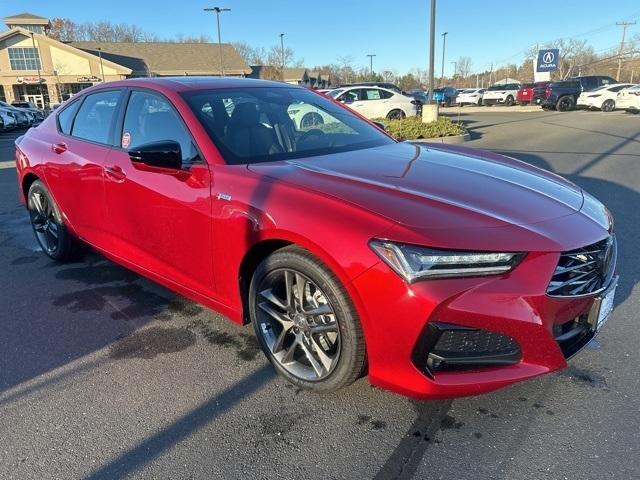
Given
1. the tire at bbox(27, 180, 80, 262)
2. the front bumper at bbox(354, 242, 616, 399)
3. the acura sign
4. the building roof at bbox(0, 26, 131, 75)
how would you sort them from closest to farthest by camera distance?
the front bumper at bbox(354, 242, 616, 399) < the tire at bbox(27, 180, 80, 262) < the acura sign < the building roof at bbox(0, 26, 131, 75)

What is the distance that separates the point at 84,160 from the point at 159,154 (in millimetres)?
1321

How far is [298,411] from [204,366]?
730mm

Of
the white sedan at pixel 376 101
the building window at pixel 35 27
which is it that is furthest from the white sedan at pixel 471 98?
the building window at pixel 35 27

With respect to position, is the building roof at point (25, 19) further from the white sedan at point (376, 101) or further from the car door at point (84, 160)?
the car door at point (84, 160)

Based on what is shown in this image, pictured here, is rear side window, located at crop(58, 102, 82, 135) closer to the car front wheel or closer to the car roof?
the car roof

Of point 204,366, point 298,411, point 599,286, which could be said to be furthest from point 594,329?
point 204,366

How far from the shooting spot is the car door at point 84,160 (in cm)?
380

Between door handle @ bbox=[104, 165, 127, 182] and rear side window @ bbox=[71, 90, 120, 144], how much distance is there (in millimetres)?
299

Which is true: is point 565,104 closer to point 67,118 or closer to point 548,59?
point 548,59

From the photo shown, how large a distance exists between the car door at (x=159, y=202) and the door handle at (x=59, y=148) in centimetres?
85

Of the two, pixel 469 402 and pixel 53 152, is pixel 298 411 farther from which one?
pixel 53 152

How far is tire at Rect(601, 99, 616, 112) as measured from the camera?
87.8ft

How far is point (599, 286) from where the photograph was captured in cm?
244

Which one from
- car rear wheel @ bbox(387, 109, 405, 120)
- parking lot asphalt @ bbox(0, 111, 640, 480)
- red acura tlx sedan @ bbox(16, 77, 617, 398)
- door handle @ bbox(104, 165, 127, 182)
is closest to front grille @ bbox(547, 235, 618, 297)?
red acura tlx sedan @ bbox(16, 77, 617, 398)
